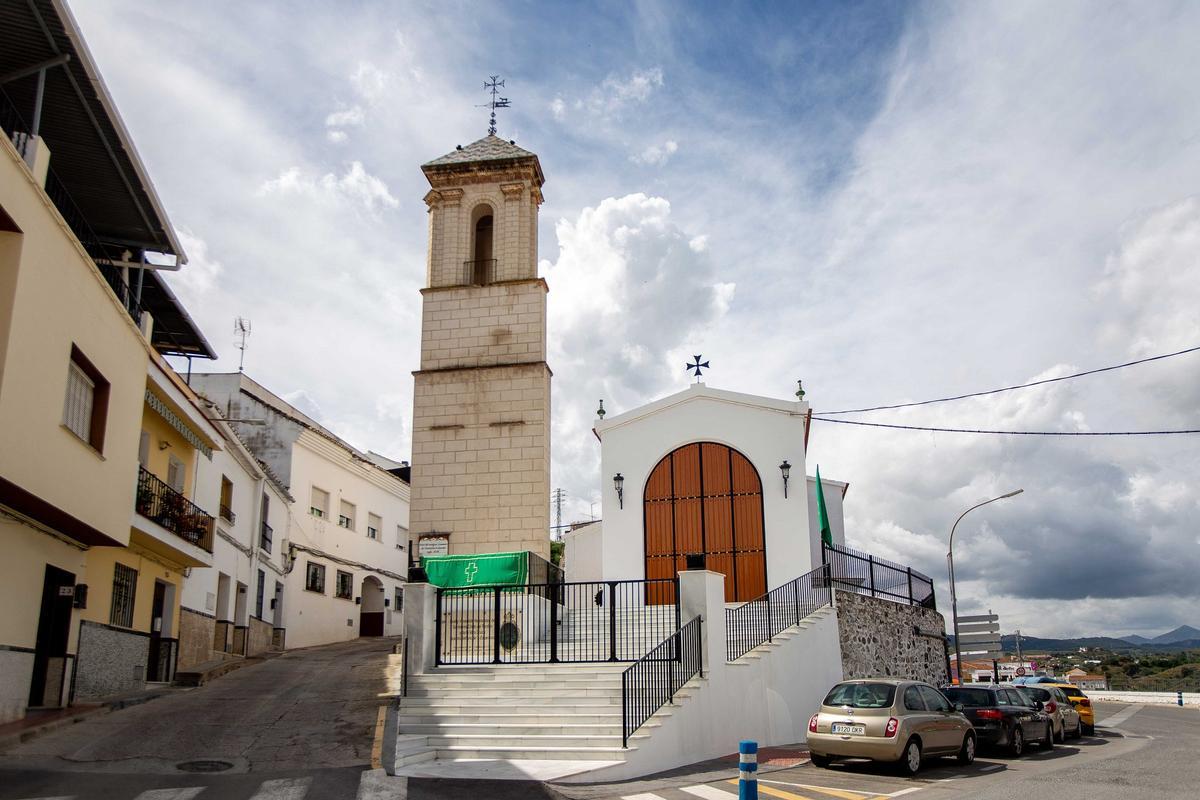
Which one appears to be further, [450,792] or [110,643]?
[110,643]

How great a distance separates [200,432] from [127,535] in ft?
16.7

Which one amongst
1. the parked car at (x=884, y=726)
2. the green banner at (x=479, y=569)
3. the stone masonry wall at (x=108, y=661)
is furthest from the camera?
the green banner at (x=479, y=569)

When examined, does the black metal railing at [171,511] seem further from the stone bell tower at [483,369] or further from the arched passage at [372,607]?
the arched passage at [372,607]

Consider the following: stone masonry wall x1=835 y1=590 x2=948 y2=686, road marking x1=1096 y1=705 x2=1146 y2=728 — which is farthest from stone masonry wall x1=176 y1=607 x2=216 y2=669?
road marking x1=1096 y1=705 x2=1146 y2=728

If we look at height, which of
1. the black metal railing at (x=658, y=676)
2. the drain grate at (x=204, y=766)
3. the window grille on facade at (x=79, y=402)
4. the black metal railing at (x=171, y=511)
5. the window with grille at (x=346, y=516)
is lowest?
the drain grate at (x=204, y=766)

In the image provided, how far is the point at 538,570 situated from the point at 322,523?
44.6 feet

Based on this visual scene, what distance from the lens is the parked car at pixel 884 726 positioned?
1316cm

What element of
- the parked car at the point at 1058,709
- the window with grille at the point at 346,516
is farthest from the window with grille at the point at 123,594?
the parked car at the point at 1058,709

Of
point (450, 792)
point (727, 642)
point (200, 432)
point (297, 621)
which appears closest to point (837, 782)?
point (727, 642)

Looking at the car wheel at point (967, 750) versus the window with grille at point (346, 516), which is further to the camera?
the window with grille at point (346, 516)

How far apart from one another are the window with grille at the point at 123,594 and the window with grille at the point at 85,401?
3.65m

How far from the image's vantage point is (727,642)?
15.8 meters

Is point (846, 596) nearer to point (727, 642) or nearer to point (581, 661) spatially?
point (727, 642)

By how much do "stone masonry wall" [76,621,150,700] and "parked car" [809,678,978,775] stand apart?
11.5 m
